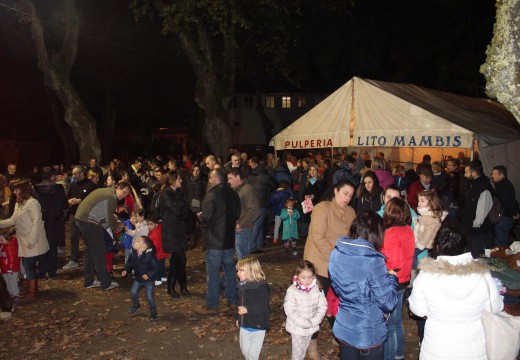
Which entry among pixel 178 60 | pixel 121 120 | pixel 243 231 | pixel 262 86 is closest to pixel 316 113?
pixel 243 231

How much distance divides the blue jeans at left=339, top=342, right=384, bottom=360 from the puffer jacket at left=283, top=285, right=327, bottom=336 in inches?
35.4

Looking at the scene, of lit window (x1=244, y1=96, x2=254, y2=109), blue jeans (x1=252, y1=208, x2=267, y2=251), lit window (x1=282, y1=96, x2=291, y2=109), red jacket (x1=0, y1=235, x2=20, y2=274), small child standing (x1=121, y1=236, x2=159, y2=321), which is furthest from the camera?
lit window (x1=244, y1=96, x2=254, y2=109)

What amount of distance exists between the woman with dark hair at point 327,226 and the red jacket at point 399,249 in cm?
60

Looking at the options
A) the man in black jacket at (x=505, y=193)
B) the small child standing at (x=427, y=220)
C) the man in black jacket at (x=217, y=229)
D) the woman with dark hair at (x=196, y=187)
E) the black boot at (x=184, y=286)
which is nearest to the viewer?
the small child standing at (x=427, y=220)

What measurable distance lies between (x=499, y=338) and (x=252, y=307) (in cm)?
246

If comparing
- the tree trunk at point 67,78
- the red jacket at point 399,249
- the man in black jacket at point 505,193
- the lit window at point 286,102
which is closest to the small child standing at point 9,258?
the red jacket at point 399,249

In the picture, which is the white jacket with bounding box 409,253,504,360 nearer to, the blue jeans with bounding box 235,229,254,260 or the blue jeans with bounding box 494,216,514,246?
the blue jeans with bounding box 235,229,254,260

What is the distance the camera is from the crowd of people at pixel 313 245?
12.8 ft

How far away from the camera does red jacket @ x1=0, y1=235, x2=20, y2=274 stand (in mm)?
7825

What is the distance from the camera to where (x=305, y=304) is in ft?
16.4

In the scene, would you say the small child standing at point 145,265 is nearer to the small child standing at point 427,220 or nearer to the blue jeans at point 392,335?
the blue jeans at point 392,335

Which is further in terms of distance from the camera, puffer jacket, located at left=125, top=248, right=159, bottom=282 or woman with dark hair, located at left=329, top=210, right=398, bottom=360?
puffer jacket, located at left=125, top=248, right=159, bottom=282

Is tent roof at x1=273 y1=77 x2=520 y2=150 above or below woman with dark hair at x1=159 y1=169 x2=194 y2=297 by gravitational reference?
above

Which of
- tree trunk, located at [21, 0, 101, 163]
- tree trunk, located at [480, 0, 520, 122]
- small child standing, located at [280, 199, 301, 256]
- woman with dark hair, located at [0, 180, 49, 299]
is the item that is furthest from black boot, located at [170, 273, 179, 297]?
tree trunk, located at [21, 0, 101, 163]
